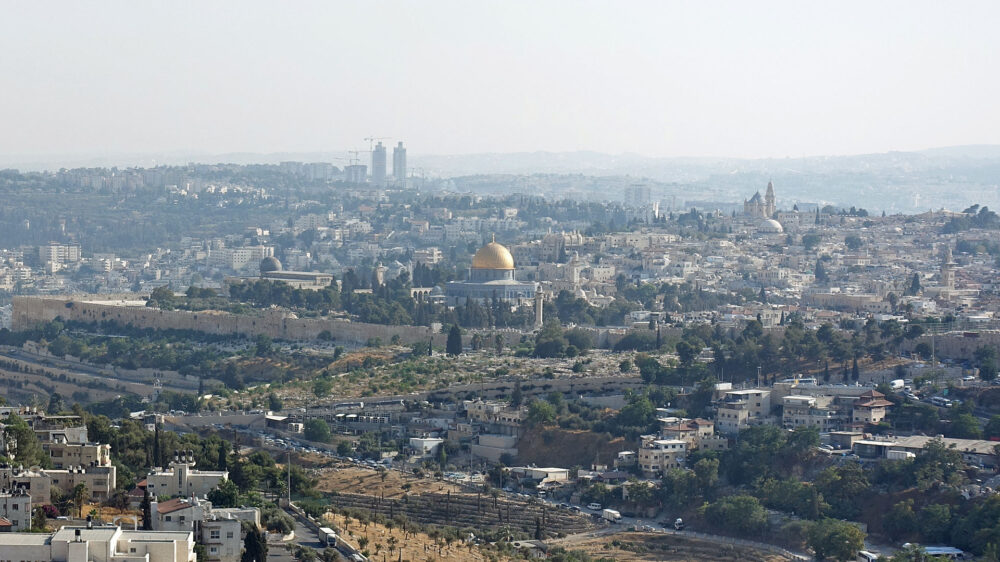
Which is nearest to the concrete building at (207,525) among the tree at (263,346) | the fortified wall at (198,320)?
the fortified wall at (198,320)

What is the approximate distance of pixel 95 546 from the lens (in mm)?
27359

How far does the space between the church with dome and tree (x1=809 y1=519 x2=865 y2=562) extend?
122ft

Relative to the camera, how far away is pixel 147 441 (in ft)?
139

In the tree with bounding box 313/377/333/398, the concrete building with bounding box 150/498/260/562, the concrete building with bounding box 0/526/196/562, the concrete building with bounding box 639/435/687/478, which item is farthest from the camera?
the tree with bounding box 313/377/333/398

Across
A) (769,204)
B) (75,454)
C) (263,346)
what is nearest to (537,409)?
(75,454)

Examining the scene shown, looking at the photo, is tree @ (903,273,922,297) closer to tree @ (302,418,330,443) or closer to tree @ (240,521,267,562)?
tree @ (302,418,330,443)

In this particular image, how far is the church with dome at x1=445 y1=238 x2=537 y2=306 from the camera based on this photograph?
78375 mm

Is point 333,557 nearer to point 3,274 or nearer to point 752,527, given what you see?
point 752,527

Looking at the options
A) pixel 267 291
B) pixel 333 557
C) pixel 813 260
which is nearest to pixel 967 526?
pixel 333 557

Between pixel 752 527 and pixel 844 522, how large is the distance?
183 centimetres

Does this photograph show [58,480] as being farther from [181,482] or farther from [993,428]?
[993,428]

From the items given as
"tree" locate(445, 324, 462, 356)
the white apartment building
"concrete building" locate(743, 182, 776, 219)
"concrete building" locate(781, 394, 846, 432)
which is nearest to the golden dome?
"tree" locate(445, 324, 462, 356)

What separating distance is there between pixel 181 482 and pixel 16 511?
4.56 metres

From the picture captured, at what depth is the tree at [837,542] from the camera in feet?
127
